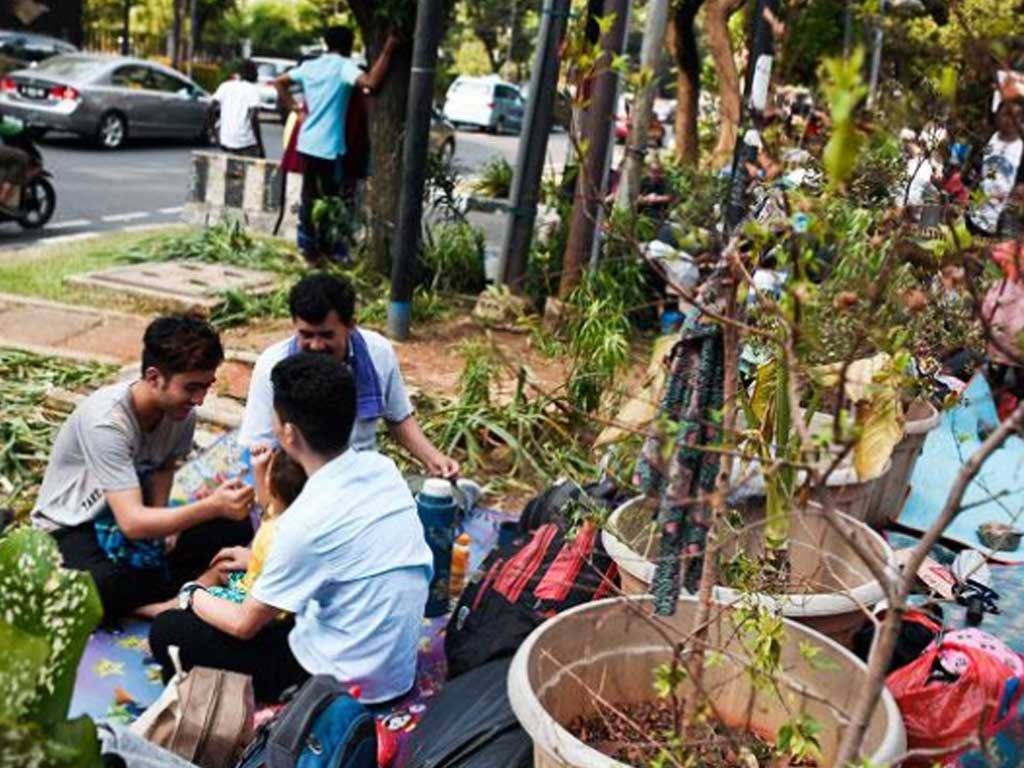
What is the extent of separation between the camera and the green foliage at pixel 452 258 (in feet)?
25.6

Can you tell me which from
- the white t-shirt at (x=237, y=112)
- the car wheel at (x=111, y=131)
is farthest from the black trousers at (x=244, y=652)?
the car wheel at (x=111, y=131)

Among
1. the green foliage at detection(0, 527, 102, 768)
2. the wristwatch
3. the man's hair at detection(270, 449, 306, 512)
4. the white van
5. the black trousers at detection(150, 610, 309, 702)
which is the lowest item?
the white van

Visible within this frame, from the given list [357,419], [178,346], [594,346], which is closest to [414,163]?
[594,346]

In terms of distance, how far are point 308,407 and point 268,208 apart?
6.55 metres

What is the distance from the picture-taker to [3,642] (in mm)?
1309

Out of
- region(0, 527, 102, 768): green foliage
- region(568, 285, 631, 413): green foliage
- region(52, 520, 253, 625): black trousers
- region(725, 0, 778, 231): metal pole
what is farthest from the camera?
region(568, 285, 631, 413): green foliage

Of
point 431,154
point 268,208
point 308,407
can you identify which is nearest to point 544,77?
point 431,154

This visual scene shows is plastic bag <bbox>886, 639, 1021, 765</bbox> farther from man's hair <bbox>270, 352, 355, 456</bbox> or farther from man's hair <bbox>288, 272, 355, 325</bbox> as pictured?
man's hair <bbox>288, 272, 355, 325</bbox>

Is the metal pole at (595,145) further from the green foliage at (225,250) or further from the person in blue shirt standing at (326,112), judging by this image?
the green foliage at (225,250)

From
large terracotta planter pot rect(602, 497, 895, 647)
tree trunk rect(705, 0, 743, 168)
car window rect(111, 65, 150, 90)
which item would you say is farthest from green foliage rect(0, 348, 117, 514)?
car window rect(111, 65, 150, 90)

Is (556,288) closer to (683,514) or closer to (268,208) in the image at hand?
(268,208)

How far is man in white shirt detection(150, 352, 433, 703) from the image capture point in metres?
2.99

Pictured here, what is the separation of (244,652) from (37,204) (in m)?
7.62

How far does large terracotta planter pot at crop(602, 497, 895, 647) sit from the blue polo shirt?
4999 millimetres
